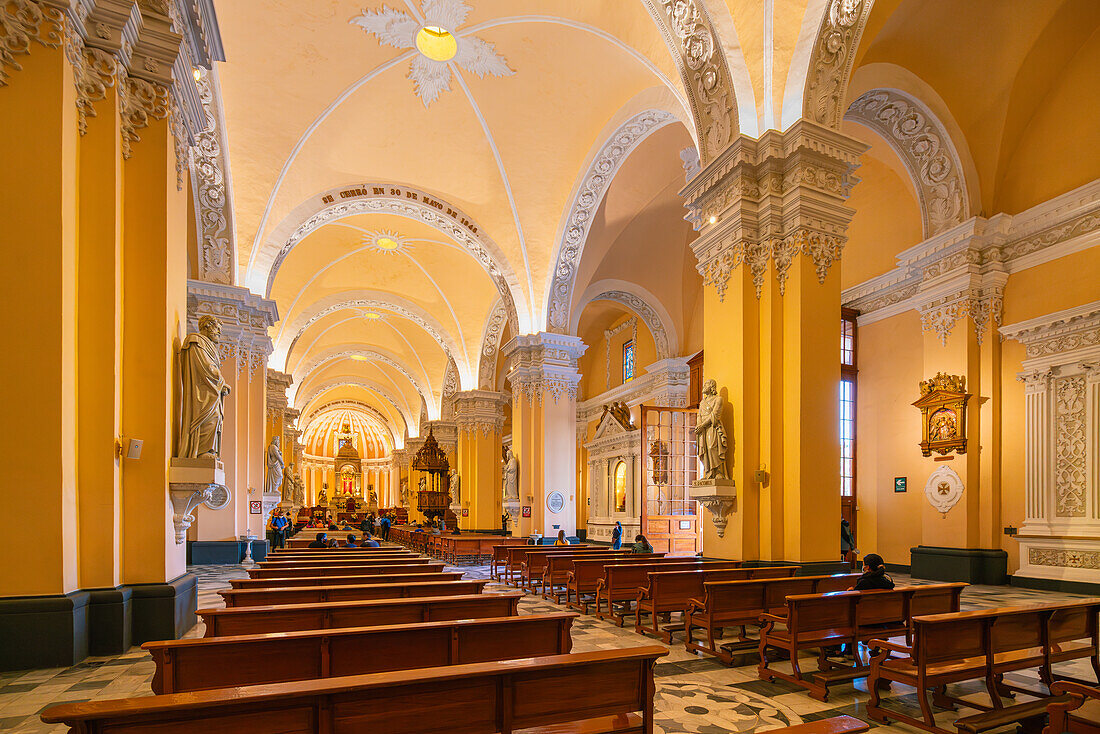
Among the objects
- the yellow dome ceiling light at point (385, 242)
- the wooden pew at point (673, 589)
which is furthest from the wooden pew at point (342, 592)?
the yellow dome ceiling light at point (385, 242)

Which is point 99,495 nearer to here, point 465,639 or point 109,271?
point 109,271

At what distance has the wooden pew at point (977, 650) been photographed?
414cm

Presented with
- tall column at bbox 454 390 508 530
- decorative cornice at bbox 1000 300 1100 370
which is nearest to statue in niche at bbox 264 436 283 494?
tall column at bbox 454 390 508 530

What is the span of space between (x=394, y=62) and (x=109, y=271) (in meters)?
8.77

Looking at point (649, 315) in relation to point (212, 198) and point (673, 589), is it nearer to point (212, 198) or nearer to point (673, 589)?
point (212, 198)

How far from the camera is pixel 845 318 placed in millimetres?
15500

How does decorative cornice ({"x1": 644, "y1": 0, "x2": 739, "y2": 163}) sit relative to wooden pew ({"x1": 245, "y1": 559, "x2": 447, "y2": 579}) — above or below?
above

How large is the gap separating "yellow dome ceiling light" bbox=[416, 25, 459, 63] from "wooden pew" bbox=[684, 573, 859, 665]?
11.0 m

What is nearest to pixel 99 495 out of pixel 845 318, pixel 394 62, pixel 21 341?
pixel 21 341

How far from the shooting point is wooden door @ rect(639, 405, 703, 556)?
1622 centimetres

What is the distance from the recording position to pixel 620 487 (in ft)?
72.2

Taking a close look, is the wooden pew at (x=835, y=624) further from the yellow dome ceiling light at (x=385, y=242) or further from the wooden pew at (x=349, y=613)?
the yellow dome ceiling light at (x=385, y=242)

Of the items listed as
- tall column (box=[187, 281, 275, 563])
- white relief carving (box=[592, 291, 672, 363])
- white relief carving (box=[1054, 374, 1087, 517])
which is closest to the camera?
white relief carving (box=[1054, 374, 1087, 517])

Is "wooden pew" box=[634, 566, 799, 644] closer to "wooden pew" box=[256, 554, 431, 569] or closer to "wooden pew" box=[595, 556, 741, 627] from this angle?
"wooden pew" box=[595, 556, 741, 627]
